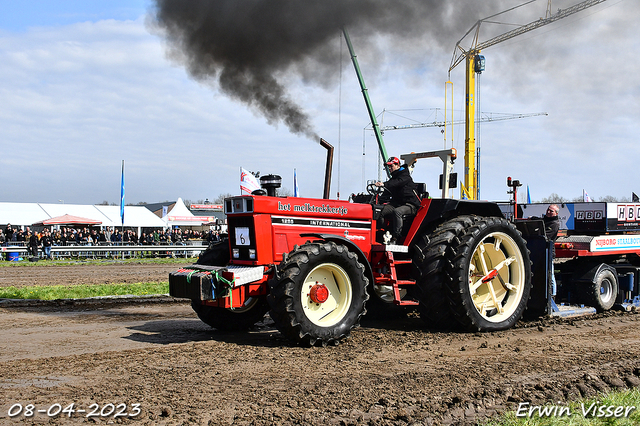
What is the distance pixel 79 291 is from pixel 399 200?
25.0 ft

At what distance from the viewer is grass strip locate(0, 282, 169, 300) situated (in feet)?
36.4

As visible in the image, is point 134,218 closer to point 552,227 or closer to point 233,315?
point 552,227


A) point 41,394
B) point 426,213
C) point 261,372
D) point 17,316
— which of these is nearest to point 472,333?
point 426,213

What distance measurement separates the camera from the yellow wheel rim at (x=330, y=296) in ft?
20.7

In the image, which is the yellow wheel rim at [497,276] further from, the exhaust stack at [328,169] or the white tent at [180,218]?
the white tent at [180,218]

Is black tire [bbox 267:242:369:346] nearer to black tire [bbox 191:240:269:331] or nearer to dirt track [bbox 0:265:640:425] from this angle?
dirt track [bbox 0:265:640:425]

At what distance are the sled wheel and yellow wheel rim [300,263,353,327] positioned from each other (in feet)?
2.99

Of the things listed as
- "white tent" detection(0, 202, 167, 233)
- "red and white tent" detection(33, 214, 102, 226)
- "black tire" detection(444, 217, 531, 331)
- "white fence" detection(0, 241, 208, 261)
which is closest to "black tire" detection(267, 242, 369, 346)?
"black tire" detection(444, 217, 531, 331)

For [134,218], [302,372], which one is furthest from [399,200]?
[134,218]

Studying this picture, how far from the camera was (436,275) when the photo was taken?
23.1 ft

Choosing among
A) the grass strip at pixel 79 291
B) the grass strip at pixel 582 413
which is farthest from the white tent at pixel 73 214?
the grass strip at pixel 582 413

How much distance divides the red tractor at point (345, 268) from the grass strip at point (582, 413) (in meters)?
2.51

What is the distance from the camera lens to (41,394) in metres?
4.39

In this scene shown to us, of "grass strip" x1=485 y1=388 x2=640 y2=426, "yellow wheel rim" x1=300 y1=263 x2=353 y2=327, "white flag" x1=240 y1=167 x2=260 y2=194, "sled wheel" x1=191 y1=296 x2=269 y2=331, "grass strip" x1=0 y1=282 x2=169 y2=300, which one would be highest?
"white flag" x1=240 y1=167 x2=260 y2=194
